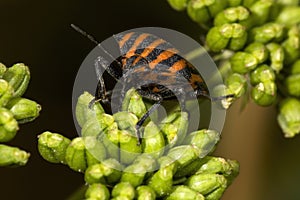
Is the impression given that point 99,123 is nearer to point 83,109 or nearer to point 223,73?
point 83,109

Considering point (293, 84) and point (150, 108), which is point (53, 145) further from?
point (293, 84)

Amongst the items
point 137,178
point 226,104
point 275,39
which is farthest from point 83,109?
point 275,39

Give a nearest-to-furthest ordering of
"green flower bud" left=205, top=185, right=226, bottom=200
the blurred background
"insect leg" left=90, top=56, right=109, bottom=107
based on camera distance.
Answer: "green flower bud" left=205, top=185, right=226, bottom=200 < "insect leg" left=90, top=56, right=109, bottom=107 < the blurred background

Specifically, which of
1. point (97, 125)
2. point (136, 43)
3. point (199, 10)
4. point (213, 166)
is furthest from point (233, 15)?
point (97, 125)

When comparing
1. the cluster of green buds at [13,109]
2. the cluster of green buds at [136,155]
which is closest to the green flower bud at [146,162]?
the cluster of green buds at [136,155]

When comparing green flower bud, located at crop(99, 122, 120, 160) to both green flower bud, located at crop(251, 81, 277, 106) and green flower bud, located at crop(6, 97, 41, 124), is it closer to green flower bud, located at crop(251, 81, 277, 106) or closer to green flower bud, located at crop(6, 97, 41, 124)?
green flower bud, located at crop(6, 97, 41, 124)

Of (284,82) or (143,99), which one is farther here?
(284,82)

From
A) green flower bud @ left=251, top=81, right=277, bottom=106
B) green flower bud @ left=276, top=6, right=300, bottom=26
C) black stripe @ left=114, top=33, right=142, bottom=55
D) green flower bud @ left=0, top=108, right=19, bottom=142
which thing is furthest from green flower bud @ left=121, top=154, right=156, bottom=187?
green flower bud @ left=276, top=6, right=300, bottom=26
